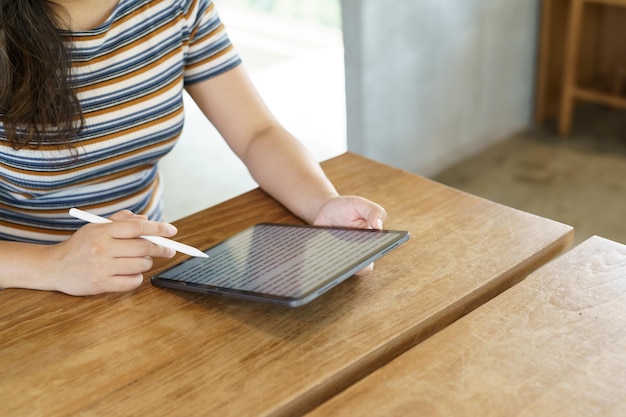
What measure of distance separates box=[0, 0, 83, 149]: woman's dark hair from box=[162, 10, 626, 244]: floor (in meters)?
1.57

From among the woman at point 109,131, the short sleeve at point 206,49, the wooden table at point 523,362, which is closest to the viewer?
the wooden table at point 523,362

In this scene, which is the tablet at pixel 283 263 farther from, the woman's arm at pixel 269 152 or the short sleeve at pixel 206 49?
the short sleeve at pixel 206 49

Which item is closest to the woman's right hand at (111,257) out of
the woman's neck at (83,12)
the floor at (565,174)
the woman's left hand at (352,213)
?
the woman's left hand at (352,213)

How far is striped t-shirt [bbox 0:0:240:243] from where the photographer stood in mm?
1182

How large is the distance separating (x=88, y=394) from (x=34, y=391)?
0.19ft

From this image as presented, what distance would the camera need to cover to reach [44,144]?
1.16 m

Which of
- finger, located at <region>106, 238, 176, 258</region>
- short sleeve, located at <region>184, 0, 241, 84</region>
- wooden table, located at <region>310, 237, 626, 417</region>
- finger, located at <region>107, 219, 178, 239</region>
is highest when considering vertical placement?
short sleeve, located at <region>184, 0, 241, 84</region>

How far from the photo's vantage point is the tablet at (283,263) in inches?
35.1

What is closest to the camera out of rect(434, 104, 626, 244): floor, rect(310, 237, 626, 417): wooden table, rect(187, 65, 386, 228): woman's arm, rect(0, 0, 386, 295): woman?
rect(310, 237, 626, 417): wooden table

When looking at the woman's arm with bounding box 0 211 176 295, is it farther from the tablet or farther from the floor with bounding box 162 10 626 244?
the floor with bounding box 162 10 626 244

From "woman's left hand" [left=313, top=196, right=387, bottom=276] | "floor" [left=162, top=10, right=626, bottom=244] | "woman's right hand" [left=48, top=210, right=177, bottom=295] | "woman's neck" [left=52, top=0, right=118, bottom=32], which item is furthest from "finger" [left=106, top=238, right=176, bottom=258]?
"floor" [left=162, top=10, right=626, bottom=244]

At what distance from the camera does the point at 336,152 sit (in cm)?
298

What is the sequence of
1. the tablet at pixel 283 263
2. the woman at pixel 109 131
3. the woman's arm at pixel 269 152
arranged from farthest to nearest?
the woman's arm at pixel 269 152
the woman at pixel 109 131
the tablet at pixel 283 263

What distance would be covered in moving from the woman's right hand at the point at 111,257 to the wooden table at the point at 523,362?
0.31 meters
